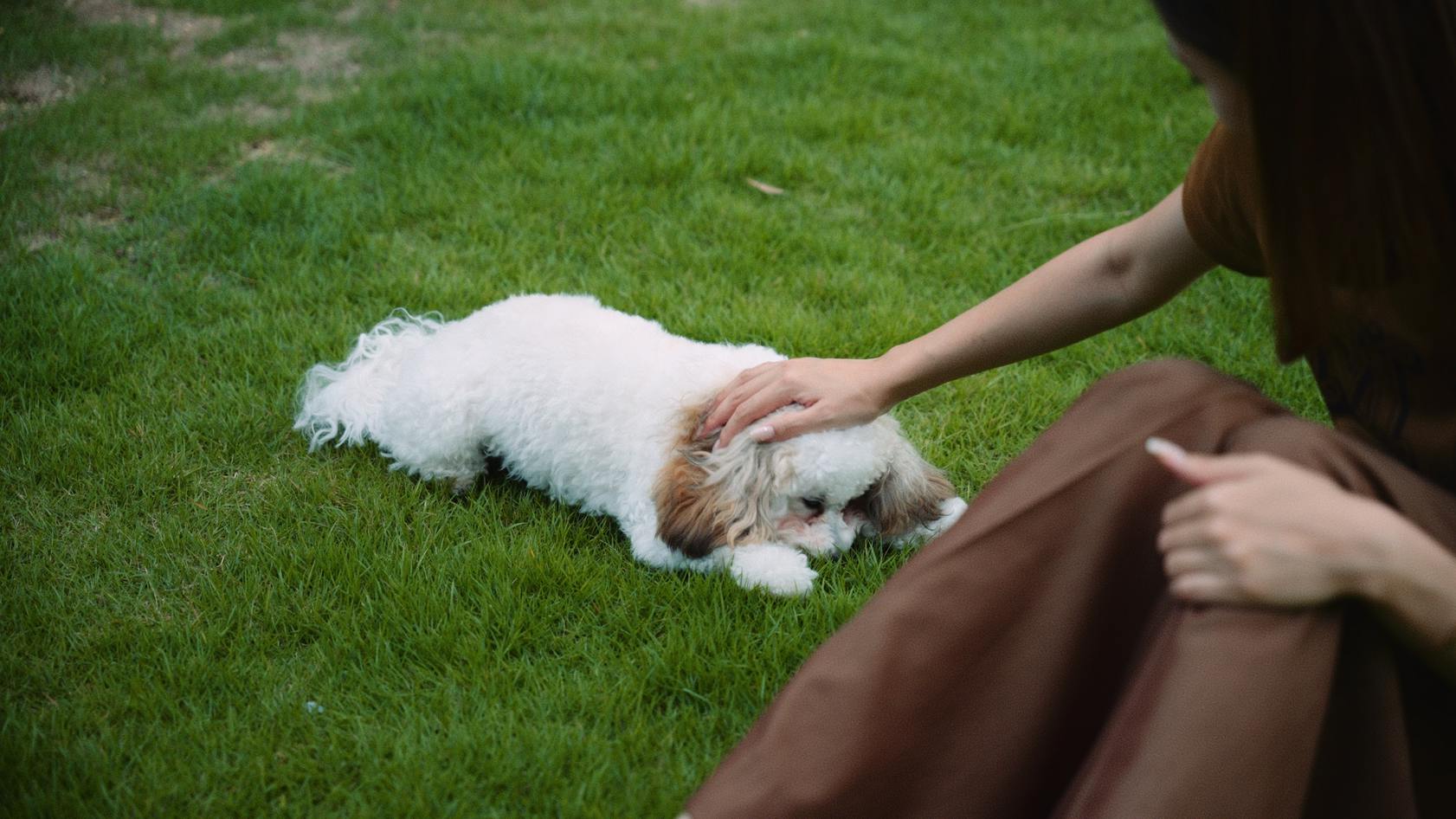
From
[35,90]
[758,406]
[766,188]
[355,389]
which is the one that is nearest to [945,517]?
[758,406]

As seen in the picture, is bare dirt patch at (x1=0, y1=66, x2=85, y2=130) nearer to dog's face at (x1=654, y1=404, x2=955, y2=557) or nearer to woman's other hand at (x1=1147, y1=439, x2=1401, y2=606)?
dog's face at (x1=654, y1=404, x2=955, y2=557)

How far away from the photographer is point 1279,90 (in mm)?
1246

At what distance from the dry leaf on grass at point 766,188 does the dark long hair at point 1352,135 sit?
116 inches

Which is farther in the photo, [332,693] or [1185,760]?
[332,693]

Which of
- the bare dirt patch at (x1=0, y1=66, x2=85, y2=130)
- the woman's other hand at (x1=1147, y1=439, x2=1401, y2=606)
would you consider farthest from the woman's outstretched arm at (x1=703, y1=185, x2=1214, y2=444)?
the bare dirt patch at (x1=0, y1=66, x2=85, y2=130)

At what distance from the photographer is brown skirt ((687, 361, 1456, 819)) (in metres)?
1.25

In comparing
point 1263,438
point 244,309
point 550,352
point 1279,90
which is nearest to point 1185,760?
point 1263,438

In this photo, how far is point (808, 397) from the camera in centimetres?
232

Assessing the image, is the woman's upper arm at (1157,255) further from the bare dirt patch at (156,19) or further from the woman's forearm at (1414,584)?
the bare dirt patch at (156,19)

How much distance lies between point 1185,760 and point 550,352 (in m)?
1.91

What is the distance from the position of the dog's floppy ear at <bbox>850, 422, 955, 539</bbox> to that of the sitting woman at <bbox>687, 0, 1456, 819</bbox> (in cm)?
102

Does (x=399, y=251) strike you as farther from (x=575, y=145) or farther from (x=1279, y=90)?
(x=1279, y=90)

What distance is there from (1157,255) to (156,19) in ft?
18.5

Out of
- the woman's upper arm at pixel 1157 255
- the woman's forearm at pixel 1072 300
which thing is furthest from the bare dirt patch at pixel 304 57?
the woman's upper arm at pixel 1157 255
